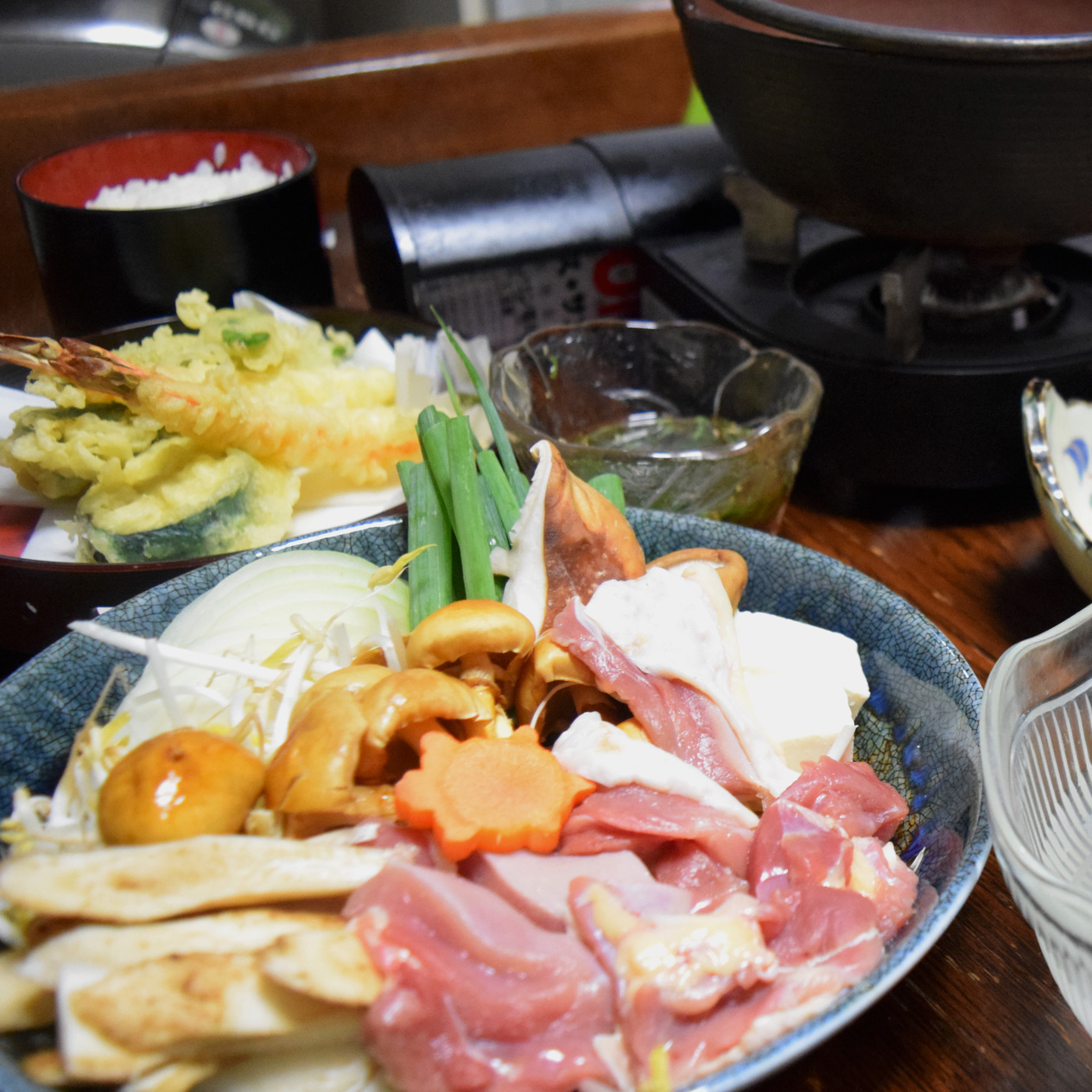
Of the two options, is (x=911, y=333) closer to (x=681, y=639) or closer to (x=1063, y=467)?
(x=1063, y=467)

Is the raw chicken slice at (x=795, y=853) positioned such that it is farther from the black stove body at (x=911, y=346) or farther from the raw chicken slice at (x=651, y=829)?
the black stove body at (x=911, y=346)

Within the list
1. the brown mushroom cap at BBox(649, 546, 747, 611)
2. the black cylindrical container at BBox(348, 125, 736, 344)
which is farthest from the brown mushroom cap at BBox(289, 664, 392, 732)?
the black cylindrical container at BBox(348, 125, 736, 344)

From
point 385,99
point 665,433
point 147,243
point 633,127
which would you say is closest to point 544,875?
point 665,433

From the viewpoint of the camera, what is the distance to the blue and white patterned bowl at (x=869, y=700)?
2.03 ft

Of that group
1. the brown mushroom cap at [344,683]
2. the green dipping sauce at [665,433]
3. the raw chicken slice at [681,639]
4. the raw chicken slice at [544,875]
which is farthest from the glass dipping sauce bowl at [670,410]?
the raw chicken slice at [544,875]

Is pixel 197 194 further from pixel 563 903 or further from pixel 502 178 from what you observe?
pixel 563 903

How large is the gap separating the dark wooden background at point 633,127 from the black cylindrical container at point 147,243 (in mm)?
329

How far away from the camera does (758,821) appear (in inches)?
28.0

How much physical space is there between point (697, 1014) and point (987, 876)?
345mm

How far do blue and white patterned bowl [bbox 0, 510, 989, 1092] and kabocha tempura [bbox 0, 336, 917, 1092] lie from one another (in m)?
0.03

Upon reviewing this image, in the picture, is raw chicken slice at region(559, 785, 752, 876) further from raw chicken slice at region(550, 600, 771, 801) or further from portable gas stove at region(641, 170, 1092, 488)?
portable gas stove at region(641, 170, 1092, 488)

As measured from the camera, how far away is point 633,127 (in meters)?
2.19

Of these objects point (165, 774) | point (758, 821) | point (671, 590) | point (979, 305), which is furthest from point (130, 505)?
point (979, 305)

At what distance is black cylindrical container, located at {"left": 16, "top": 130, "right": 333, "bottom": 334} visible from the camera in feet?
4.22
